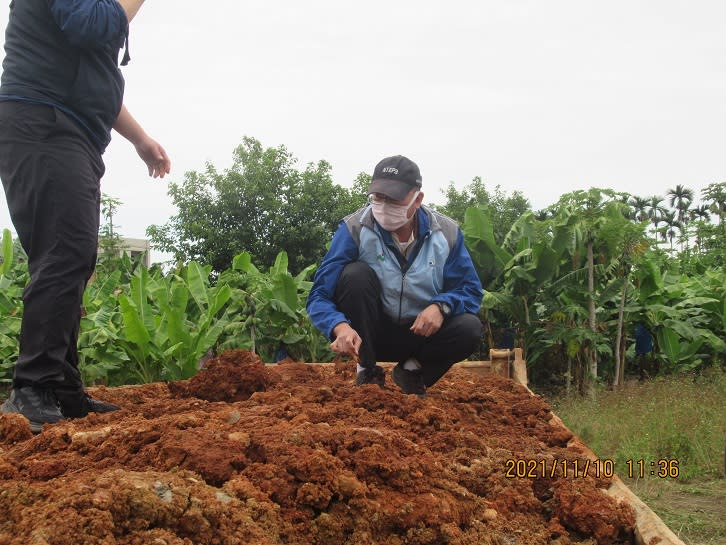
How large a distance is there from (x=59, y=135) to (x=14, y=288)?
404cm

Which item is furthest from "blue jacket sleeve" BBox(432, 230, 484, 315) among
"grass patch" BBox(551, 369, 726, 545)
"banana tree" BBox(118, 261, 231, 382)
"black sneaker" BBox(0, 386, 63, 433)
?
"banana tree" BBox(118, 261, 231, 382)

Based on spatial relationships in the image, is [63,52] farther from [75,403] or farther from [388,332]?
[388,332]

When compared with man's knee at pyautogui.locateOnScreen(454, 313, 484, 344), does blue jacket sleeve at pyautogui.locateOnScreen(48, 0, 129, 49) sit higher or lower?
higher

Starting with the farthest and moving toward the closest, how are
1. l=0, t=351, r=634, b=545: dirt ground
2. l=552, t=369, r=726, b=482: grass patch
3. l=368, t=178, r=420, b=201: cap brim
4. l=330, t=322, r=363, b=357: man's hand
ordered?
l=552, t=369, r=726, b=482: grass patch < l=368, t=178, r=420, b=201: cap brim < l=330, t=322, r=363, b=357: man's hand < l=0, t=351, r=634, b=545: dirt ground

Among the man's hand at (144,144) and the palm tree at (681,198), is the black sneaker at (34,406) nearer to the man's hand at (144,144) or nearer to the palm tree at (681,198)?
the man's hand at (144,144)

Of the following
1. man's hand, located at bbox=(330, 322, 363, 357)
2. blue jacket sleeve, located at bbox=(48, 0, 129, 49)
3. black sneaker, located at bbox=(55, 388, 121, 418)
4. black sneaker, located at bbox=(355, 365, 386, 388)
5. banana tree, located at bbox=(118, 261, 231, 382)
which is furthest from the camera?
banana tree, located at bbox=(118, 261, 231, 382)

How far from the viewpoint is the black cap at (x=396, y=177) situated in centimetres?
354

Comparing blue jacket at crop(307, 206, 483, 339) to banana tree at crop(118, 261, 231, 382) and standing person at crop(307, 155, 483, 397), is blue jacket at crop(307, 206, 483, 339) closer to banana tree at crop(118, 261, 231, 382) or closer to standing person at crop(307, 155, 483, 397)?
standing person at crop(307, 155, 483, 397)

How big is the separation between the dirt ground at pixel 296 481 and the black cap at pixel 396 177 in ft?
3.20

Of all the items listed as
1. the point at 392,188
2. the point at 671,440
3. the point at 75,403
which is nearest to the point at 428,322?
the point at 392,188

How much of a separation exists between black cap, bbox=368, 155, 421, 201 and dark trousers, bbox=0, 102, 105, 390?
1313 mm

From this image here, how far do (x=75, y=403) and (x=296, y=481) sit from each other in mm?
1484

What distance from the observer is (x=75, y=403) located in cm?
317

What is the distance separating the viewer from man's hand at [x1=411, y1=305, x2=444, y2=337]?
11.7ft
